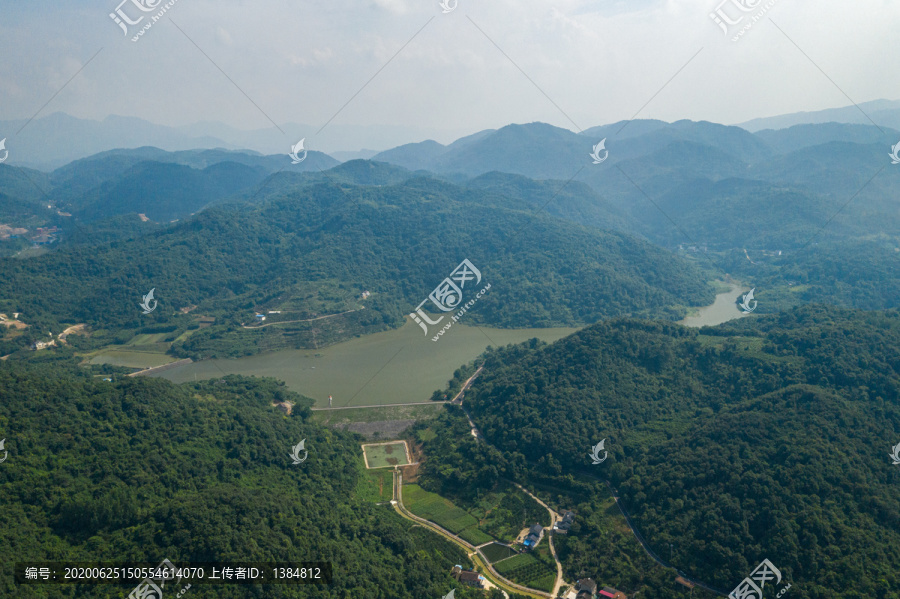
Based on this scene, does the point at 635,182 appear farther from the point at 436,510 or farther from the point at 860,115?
the point at 436,510

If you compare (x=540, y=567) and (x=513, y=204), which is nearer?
(x=540, y=567)

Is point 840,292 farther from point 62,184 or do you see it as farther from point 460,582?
point 62,184

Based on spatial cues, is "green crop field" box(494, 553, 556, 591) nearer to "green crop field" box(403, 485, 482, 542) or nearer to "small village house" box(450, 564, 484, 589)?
"small village house" box(450, 564, 484, 589)

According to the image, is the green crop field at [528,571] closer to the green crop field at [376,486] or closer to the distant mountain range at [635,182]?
the green crop field at [376,486]

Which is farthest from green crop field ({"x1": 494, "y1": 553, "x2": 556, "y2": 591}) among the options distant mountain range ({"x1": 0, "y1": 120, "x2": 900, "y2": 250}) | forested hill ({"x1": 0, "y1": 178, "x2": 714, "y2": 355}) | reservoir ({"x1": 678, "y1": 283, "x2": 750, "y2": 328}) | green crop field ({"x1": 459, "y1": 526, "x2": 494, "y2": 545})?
distant mountain range ({"x1": 0, "y1": 120, "x2": 900, "y2": 250})

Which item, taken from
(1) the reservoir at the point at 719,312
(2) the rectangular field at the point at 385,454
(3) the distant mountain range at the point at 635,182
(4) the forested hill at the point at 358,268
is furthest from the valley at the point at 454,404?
(3) the distant mountain range at the point at 635,182

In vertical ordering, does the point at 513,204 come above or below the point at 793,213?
above

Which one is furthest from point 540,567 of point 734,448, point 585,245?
point 585,245
